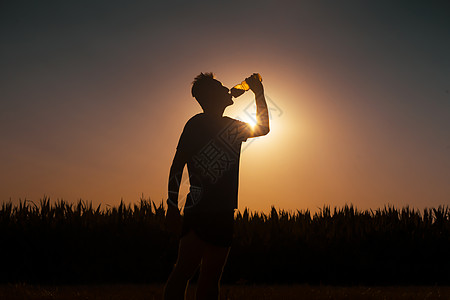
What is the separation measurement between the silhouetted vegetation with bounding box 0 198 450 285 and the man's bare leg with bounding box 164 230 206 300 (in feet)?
15.3

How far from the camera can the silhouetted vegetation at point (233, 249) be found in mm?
8312

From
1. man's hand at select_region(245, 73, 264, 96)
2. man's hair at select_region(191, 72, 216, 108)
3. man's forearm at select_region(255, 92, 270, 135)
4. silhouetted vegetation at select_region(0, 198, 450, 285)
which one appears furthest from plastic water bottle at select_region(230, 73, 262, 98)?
silhouetted vegetation at select_region(0, 198, 450, 285)

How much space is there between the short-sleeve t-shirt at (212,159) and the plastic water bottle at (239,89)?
1.12 ft

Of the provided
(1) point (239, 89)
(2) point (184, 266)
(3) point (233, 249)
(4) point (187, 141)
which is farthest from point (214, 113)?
(3) point (233, 249)

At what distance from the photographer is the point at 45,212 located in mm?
9289

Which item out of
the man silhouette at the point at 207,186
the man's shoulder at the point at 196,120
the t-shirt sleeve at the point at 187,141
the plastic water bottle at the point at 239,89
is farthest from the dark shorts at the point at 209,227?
the plastic water bottle at the point at 239,89

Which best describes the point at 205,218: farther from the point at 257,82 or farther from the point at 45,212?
the point at 45,212

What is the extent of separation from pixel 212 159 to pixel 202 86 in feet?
2.11

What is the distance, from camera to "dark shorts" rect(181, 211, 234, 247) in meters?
3.73

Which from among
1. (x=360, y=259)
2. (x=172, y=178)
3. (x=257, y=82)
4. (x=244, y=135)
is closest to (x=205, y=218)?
(x=172, y=178)

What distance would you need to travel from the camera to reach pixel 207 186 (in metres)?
3.83

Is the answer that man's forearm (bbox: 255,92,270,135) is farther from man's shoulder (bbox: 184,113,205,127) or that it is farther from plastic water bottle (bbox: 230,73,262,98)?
man's shoulder (bbox: 184,113,205,127)

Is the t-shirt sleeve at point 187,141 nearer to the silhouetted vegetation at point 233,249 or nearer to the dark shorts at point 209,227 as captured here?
the dark shorts at point 209,227

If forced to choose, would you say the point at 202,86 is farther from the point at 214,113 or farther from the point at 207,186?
the point at 207,186
